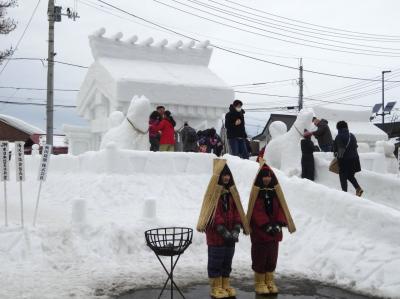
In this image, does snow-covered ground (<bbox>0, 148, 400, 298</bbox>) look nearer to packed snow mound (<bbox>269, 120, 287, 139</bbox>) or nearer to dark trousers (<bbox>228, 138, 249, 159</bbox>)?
dark trousers (<bbox>228, 138, 249, 159</bbox>)

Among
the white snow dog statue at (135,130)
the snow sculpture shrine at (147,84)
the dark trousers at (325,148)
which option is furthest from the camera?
the snow sculpture shrine at (147,84)

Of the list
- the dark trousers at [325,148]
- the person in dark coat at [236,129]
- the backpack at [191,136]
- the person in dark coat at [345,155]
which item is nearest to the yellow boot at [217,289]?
the person in dark coat at [345,155]

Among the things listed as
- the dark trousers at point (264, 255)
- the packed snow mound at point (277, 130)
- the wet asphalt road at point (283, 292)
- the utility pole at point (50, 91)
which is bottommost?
the wet asphalt road at point (283, 292)

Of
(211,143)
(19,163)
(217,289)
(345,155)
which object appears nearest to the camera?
(217,289)

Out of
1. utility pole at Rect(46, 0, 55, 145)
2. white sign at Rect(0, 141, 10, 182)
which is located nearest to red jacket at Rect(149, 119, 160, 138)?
white sign at Rect(0, 141, 10, 182)

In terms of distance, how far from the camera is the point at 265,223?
6488 mm

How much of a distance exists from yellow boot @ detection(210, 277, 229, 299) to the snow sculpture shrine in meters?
11.0

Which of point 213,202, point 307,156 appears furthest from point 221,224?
point 307,156

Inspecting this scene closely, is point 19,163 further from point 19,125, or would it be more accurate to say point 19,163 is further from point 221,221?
point 19,125

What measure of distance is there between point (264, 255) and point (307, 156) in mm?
6110

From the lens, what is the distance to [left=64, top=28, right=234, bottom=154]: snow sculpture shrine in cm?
1719

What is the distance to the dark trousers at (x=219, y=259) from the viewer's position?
6.29m

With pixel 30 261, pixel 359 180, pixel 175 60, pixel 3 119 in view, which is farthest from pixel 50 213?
pixel 3 119

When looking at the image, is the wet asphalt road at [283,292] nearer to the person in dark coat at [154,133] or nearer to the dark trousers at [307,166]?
the dark trousers at [307,166]
